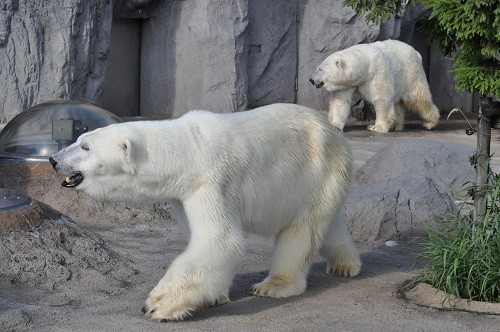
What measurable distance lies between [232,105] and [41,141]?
739 cm

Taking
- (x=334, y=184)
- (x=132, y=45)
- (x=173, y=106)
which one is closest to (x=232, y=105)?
(x=173, y=106)

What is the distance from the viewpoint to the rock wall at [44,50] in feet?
40.0

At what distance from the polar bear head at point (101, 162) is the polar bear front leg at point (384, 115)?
32.6 feet

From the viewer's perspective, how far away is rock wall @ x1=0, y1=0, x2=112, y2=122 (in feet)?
40.0

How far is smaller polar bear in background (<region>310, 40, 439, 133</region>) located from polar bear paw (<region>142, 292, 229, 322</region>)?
956 centimetres

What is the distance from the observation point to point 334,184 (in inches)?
212

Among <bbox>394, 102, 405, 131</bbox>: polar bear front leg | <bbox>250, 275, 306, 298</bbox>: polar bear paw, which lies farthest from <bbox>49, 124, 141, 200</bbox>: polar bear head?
<bbox>394, 102, 405, 131</bbox>: polar bear front leg

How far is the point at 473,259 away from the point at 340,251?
0.97 m

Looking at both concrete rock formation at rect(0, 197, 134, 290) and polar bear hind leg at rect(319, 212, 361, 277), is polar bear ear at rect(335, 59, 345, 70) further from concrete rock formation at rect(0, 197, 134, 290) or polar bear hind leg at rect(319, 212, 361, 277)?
concrete rock formation at rect(0, 197, 134, 290)

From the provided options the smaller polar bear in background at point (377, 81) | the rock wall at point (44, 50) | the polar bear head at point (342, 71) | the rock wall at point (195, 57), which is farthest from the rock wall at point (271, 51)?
the rock wall at point (44, 50)

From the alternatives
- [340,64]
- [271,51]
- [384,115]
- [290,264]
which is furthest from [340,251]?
[271,51]

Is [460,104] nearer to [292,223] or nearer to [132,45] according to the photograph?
[132,45]

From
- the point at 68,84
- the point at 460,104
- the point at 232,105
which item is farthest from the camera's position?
the point at 460,104

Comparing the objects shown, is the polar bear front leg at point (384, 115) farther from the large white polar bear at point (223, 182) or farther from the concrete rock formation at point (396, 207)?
the large white polar bear at point (223, 182)
